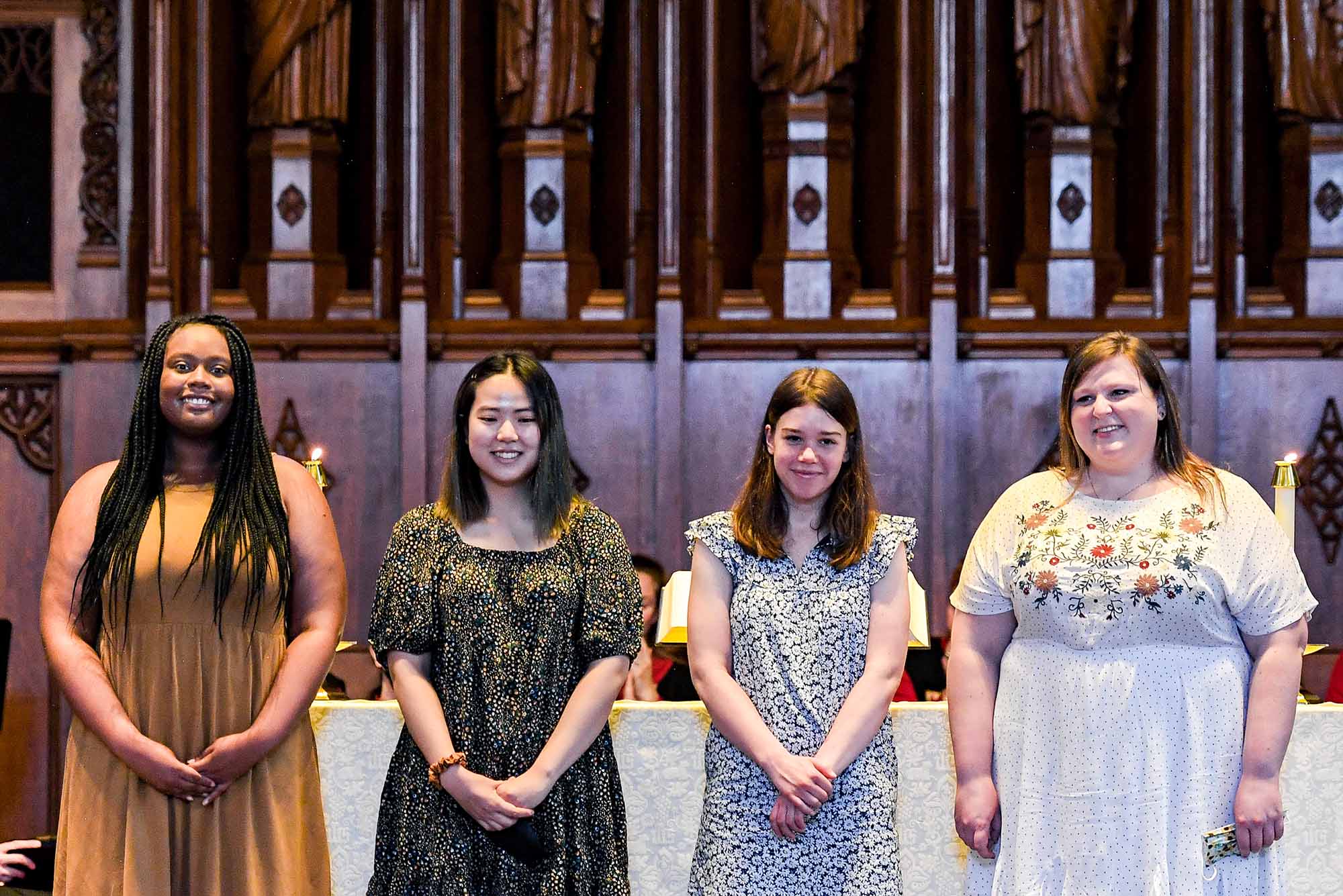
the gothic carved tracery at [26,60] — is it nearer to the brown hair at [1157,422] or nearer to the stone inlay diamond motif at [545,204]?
the stone inlay diamond motif at [545,204]

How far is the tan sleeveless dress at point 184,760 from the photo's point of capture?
2.77 m

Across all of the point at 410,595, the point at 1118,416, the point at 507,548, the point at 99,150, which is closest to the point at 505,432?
the point at 507,548

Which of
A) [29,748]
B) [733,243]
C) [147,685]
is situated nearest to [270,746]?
[147,685]

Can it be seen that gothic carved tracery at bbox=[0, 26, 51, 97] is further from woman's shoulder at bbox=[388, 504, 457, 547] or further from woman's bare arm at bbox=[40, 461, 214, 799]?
woman's shoulder at bbox=[388, 504, 457, 547]

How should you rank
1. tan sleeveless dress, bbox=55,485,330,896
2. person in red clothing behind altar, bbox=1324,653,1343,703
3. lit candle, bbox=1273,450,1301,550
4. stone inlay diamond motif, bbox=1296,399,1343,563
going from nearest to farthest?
tan sleeveless dress, bbox=55,485,330,896
lit candle, bbox=1273,450,1301,550
person in red clothing behind altar, bbox=1324,653,1343,703
stone inlay diamond motif, bbox=1296,399,1343,563

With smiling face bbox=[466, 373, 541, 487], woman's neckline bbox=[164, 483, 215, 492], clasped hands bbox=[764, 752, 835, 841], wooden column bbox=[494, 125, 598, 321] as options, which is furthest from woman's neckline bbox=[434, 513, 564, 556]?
wooden column bbox=[494, 125, 598, 321]

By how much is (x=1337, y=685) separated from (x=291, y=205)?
3.61 metres

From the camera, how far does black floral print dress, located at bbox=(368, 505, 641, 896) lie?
278 cm

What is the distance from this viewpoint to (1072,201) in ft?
18.1

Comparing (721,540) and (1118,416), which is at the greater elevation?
(1118,416)

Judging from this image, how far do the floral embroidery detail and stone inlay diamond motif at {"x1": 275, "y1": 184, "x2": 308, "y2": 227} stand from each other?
3.50 m

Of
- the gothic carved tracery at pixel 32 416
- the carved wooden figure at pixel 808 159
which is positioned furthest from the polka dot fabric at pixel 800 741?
the gothic carved tracery at pixel 32 416

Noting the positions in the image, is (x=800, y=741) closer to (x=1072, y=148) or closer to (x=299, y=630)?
(x=299, y=630)

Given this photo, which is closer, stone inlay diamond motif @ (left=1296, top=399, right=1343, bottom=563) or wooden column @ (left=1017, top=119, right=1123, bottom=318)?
stone inlay diamond motif @ (left=1296, top=399, right=1343, bottom=563)
